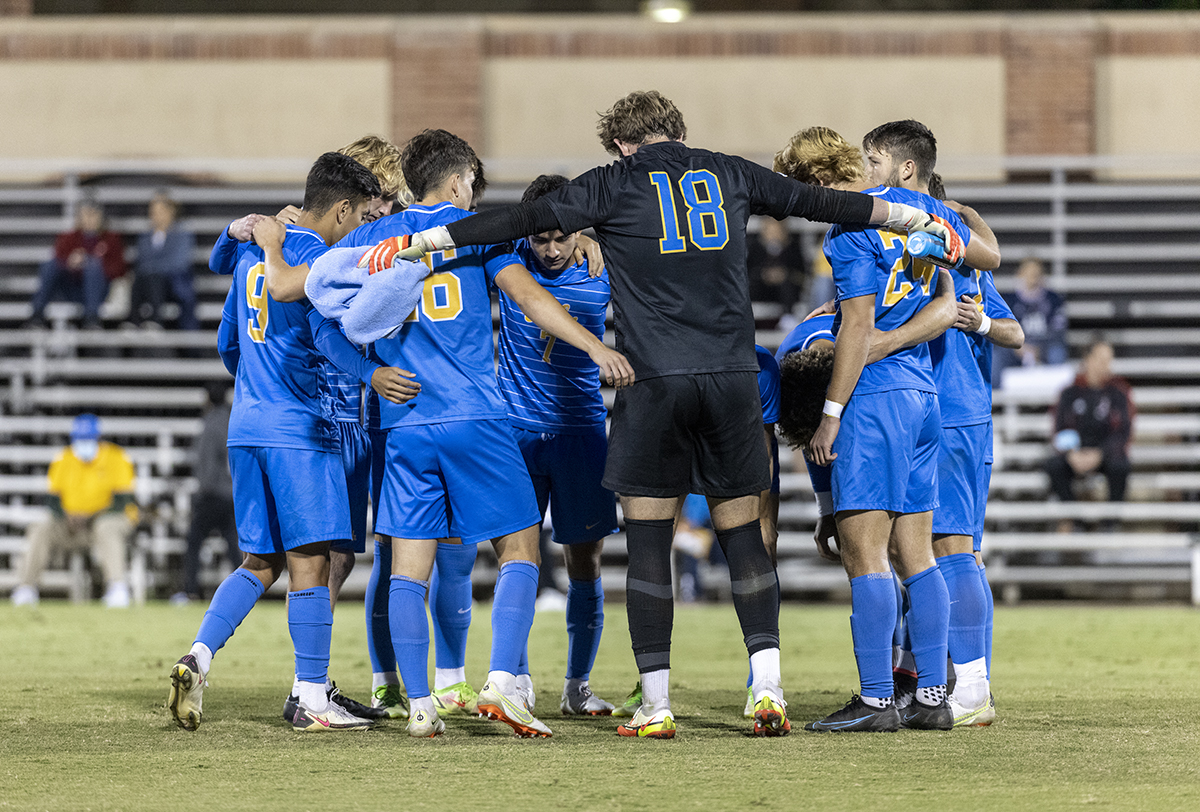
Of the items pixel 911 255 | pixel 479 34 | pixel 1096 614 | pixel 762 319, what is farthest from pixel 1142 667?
pixel 479 34

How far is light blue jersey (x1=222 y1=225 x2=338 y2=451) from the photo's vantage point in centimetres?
546

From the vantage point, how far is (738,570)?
514cm

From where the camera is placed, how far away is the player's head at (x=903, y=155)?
5.57m

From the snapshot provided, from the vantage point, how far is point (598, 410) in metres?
5.91

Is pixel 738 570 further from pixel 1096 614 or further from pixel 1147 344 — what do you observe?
pixel 1147 344

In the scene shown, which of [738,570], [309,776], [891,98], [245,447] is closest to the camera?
[309,776]

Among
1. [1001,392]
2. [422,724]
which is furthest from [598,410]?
[1001,392]

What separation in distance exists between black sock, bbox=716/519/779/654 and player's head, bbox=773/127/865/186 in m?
1.61

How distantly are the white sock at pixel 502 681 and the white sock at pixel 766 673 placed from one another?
2.99 ft

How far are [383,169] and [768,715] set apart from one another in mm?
2985

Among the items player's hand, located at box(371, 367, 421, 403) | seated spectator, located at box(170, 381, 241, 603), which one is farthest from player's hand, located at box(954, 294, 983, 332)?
seated spectator, located at box(170, 381, 241, 603)

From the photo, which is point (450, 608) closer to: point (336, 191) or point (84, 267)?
point (336, 191)

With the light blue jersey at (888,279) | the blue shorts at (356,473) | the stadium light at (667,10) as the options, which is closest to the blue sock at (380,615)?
the blue shorts at (356,473)

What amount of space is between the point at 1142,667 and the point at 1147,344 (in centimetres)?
963
